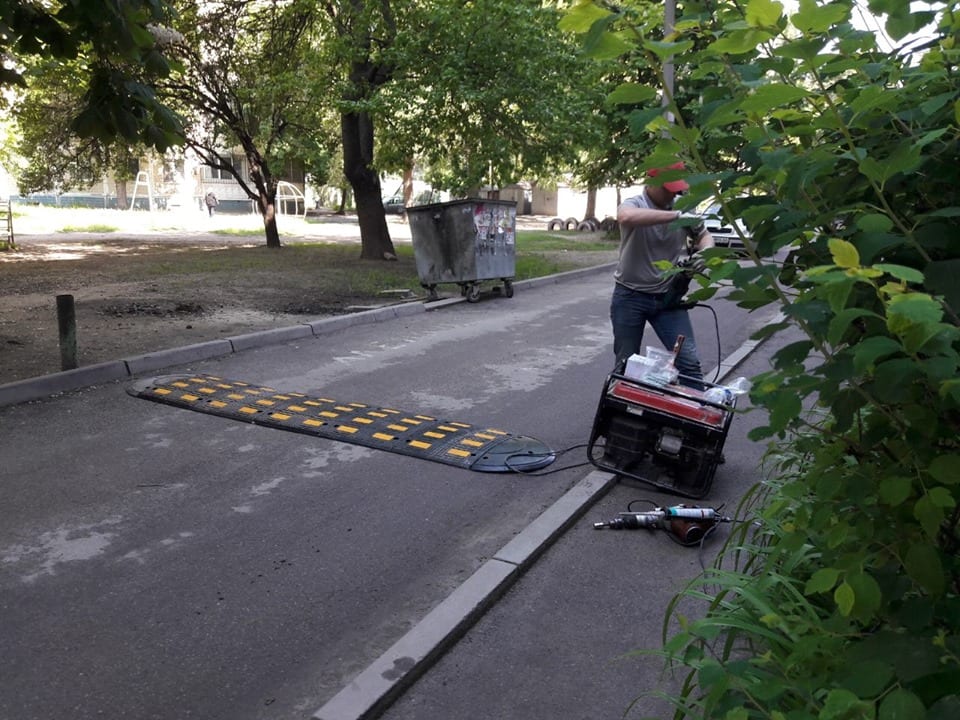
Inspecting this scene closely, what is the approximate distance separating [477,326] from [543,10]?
6.05m

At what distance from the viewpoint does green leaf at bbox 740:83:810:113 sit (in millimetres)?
1732

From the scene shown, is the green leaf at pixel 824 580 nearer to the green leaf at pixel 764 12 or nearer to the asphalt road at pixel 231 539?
the green leaf at pixel 764 12

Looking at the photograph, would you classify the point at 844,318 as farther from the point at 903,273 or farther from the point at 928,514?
the point at 928,514

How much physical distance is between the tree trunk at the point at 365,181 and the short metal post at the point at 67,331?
36.5 feet

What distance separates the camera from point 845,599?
1.76 meters

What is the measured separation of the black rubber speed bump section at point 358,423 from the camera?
6211 mm

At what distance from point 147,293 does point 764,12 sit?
1366 cm

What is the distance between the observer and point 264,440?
651cm

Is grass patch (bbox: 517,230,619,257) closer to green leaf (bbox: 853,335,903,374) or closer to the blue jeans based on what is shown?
the blue jeans

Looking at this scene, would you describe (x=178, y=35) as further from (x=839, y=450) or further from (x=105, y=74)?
(x=839, y=450)

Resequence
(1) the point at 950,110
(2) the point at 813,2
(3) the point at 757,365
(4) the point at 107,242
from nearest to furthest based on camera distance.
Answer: (2) the point at 813,2, (1) the point at 950,110, (3) the point at 757,365, (4) the point at 107,242

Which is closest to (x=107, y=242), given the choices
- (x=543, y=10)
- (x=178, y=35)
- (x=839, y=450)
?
(x=178, y=35)

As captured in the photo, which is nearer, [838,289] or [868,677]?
[838,289]

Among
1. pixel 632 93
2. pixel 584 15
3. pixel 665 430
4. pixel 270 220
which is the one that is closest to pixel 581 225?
pixel 270 220
